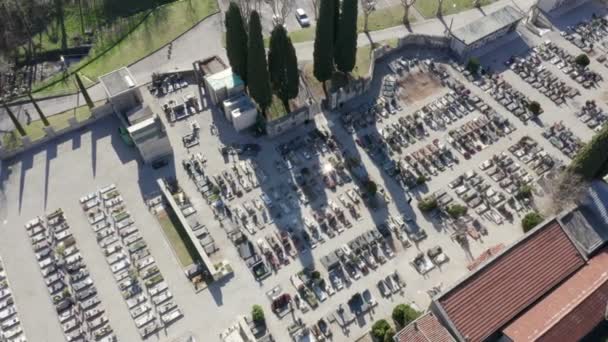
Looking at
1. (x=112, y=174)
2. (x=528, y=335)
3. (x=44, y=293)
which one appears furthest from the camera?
(x=112, y=174)

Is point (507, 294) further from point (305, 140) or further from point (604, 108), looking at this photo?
point (604, 108)

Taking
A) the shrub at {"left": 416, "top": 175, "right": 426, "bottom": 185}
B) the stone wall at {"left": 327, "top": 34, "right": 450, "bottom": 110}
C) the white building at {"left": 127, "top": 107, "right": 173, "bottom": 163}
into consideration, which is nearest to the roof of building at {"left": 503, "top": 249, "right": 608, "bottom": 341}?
the shrub at {"left": 416, "top": 175, "right": 426, "bottom": 185}

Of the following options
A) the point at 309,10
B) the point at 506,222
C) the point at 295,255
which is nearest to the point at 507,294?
the point at 506,222

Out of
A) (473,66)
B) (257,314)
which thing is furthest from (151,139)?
(473,66)

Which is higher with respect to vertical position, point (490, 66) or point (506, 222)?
point (490, 66)

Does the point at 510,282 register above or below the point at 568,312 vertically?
above

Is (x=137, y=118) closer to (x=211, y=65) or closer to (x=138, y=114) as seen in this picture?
(x=138, y=114)

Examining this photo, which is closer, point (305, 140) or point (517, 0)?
point (305, 140)
